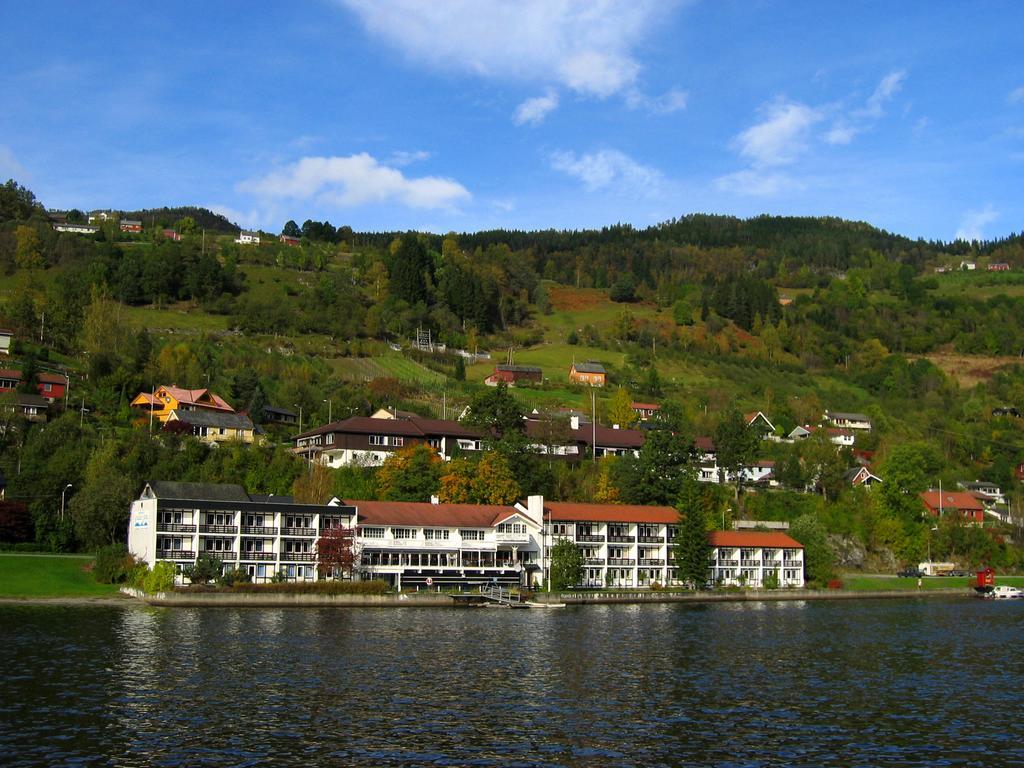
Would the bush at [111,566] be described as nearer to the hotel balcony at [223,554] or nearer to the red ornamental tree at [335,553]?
the hotel balcony at [223,554]

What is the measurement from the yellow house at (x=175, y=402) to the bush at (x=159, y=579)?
3792 centimetres

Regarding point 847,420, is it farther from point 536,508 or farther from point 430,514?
point 430,514

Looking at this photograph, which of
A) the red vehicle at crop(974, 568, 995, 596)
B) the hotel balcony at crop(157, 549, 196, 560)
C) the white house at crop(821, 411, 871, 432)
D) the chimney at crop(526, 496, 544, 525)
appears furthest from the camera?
the white house at crop(821, 411, 871, 432)

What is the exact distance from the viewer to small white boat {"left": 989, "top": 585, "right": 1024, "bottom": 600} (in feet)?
343

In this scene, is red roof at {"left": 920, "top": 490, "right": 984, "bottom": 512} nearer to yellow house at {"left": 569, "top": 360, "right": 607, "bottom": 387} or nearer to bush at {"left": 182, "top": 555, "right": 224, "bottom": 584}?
yellow house at {"left": 569, "top": 360, "right": 607, "bottom": 387}

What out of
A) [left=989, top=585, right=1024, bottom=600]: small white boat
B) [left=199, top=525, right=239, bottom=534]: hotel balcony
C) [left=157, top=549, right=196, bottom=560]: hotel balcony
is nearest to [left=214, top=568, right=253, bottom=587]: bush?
[left=199, top=525, right=239, bottom=534]: hotel balcony

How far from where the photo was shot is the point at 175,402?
4500 inches

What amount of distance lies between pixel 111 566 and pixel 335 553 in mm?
16976

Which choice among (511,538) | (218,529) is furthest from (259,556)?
(511,538)

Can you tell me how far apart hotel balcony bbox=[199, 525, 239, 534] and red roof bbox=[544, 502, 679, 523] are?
2912 centimetres

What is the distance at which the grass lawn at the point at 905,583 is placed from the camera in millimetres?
105125

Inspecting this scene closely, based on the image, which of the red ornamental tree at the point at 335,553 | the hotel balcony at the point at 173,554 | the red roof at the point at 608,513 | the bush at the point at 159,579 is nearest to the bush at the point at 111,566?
the hotel balcony at the point at 173,554

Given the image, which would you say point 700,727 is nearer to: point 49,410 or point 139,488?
point 139,488

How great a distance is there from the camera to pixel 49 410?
107000mm
